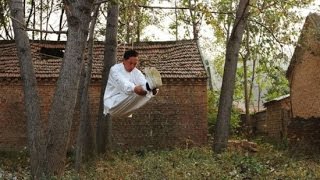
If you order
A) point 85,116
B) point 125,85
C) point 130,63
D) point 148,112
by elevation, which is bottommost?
point 148,112

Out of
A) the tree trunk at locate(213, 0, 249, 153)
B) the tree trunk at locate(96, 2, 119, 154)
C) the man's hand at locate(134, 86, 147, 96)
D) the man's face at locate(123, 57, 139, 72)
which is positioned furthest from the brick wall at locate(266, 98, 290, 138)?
the man's hand at locate(134, 86, 147, 96)

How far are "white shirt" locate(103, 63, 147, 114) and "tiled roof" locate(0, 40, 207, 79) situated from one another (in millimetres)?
10706

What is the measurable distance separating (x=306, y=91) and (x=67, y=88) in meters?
12.2

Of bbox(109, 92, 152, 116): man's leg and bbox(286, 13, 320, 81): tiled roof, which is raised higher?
bbox(286, 13, 320, 81): tiled roof

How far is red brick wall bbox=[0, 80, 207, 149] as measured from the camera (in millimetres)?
20984

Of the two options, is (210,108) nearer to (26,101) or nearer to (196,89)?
(196,89)

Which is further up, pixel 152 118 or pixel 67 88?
pixel 67 88

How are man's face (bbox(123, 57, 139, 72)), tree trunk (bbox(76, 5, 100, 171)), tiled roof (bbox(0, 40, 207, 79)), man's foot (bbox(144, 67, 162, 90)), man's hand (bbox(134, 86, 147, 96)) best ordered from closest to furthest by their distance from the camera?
man's foot (bbox(144, 67, 162, 90))
man's hand (bbox(134, 86, 147, 96))
man's face (bbox(123, 57, 139, 72))
tree trunk (bbox(76, 5, 100, 171))
tiled roof (bbox(0, 40, 207, 79))

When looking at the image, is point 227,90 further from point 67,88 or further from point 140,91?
point 67,88

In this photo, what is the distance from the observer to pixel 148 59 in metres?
21.3

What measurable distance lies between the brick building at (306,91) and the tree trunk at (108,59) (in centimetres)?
576

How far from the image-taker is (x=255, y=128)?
1252 inches

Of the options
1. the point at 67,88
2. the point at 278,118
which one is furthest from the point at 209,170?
the point at 278,118

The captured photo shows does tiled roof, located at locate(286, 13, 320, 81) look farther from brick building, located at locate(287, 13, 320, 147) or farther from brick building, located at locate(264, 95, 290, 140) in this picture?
brick building, located at locate(264, 95, 290, 140)
